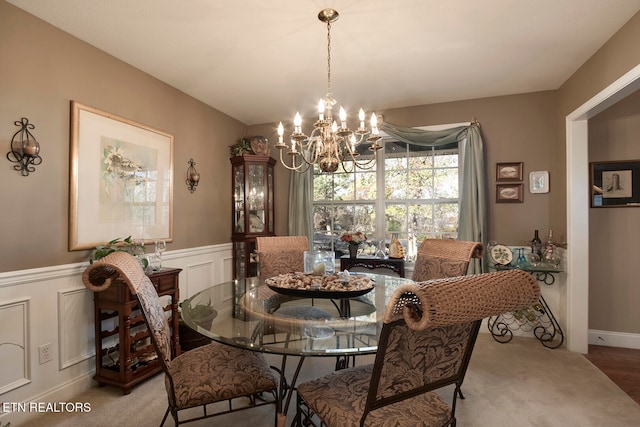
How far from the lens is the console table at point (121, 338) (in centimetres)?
228

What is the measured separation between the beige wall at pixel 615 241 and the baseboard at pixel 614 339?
0.13 feet

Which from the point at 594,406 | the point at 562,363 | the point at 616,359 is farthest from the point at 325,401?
the point at 616,359

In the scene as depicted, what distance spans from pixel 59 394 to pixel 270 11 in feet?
9.58

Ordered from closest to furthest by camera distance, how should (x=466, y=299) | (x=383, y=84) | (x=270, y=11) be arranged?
(x=466, y=299) < (x=270, y=11) < (x=383, y=84)

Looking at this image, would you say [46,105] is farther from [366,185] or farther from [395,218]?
[395,218]

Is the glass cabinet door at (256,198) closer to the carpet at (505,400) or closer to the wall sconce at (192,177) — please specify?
the wall sconce at (192,177)

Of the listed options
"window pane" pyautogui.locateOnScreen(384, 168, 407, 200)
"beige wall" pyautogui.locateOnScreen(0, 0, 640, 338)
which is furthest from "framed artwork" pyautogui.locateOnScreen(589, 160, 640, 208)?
"window pane" pyautogui.locateOnScreen(384, 168, 407, 200)

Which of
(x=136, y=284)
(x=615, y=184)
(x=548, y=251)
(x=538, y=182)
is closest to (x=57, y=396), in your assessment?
(x=136, y=284)

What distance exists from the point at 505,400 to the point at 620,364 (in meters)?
1.39

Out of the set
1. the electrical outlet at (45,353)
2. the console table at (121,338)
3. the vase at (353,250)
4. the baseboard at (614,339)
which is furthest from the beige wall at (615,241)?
the electrical outlet at (45,353)

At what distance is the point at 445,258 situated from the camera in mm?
2455

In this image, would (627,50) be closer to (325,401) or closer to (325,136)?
(325,136)

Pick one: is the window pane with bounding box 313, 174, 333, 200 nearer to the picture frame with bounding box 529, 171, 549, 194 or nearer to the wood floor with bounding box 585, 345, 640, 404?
the picture frame with bounding box 529, 171, 549, 194

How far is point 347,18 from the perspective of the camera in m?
2.14
